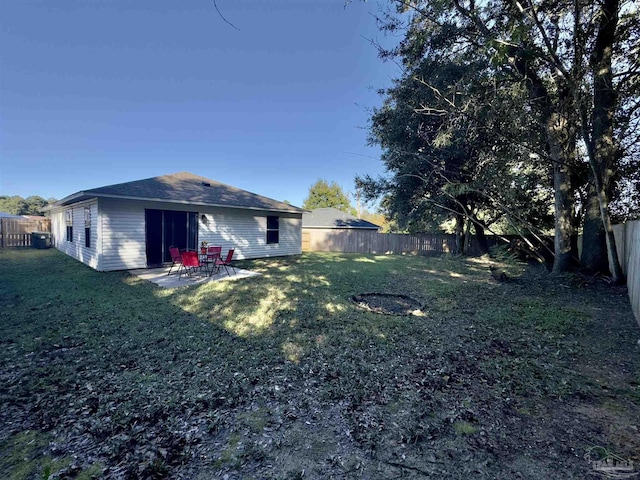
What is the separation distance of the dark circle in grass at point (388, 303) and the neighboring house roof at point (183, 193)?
6.91 m

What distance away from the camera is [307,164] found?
28109 mm

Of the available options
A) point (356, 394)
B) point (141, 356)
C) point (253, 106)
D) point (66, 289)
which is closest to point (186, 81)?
point (253, 106)

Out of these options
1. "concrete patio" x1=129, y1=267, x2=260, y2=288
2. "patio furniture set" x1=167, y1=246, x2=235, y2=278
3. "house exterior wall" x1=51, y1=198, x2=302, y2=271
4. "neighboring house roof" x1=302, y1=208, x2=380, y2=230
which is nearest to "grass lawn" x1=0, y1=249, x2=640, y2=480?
"concrete patio" x1=129, y1=267, x2=260, y2=288

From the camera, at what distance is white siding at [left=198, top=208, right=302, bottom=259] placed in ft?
36.0

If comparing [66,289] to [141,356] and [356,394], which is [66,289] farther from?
[356,394]

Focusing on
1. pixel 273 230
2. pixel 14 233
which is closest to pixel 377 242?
pixel 273 230

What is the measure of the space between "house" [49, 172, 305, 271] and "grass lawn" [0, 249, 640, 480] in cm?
371

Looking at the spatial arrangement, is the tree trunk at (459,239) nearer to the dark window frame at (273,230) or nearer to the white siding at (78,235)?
the dark window frame at (273,230)

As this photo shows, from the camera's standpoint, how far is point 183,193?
33.3 feet

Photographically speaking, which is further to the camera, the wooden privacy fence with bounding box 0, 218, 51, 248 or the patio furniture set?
the wooden privacy fence with bounding box 0, 218, 51, 248

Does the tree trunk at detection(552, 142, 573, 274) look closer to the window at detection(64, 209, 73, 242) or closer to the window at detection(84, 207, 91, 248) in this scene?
the window at detection(84, 207, 91, 248)

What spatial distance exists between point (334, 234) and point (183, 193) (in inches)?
451

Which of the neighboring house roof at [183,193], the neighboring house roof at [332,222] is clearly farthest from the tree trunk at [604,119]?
the neighboring house roof at [332,222]

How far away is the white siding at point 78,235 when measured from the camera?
880 cm
